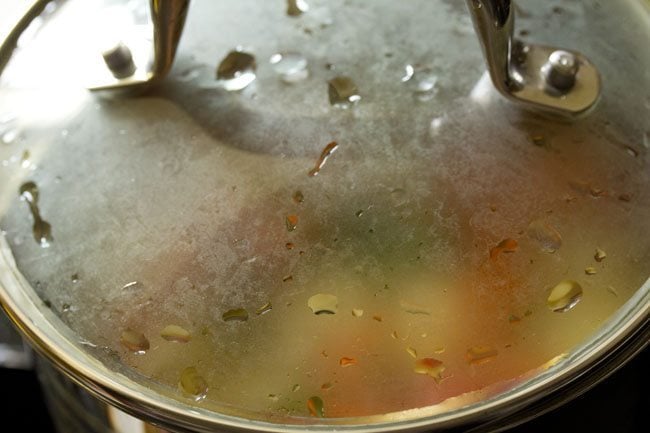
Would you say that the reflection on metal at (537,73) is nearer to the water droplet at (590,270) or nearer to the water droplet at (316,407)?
the water droplet at (590,270)

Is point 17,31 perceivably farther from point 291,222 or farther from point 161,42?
point 291,222

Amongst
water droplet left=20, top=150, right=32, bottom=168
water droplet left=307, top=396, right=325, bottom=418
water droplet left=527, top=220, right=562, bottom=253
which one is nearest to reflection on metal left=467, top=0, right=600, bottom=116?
water droplet left=527, top=220, right=562, bottom=253

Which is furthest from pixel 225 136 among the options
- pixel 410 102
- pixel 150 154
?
pixel 410 102

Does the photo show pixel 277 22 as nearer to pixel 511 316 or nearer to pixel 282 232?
pixel 282 232

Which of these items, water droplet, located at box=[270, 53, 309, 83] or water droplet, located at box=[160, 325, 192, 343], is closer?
water droplet, located at box=[160, 325, 192, 343]

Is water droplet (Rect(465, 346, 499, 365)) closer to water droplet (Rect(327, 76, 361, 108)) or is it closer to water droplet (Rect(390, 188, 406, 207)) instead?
water droplet (Rect(390, 188, 406, 207))

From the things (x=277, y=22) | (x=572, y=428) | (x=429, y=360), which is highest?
(x=277, y=22)

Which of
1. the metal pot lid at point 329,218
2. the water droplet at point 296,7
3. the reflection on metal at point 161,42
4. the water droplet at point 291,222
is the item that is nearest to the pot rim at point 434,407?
the metal pot lid at point 329,218
